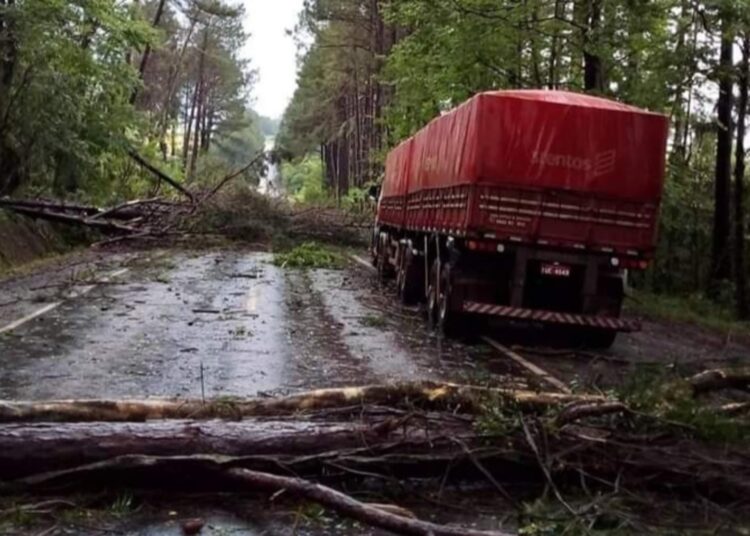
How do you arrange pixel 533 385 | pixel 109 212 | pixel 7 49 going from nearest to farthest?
pixel 533 385 < pixel 7 49 < pixel 109 212

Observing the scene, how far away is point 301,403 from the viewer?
688 centimetres

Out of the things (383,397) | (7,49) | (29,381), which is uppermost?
(7,49)

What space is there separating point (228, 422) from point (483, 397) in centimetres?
176

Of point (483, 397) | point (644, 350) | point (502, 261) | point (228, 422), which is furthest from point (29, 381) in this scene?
point (644, 350)

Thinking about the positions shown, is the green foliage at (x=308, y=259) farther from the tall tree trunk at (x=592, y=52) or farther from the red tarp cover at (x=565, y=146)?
the red tarp cover at (x=565, y=146)

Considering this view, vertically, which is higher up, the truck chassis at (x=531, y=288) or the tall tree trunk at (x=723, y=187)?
the tall tree trunk at (x=723, y=187)

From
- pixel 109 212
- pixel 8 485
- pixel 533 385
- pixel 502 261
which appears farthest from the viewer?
pixel 109 212

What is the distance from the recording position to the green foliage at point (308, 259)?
2543cm

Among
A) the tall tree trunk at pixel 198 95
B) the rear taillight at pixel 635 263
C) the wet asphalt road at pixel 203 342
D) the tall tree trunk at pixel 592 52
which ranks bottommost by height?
the wet asphalt road at pixel 203 342

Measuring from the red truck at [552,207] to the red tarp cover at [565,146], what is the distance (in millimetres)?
14

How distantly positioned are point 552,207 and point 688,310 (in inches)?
396

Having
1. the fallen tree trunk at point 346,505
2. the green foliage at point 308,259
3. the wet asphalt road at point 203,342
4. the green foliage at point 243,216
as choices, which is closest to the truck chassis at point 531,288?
the wet asphalt road at point 203,342

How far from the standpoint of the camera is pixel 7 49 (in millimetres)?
22531

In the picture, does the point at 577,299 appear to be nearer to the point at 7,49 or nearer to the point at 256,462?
the point at 256,462
